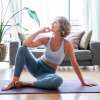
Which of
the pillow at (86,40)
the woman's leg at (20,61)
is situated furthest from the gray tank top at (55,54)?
the pillow at (86,40)

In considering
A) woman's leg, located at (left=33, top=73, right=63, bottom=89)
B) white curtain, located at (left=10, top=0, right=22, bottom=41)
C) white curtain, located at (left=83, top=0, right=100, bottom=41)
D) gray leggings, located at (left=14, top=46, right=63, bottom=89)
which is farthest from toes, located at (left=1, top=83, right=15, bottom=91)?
white curtain, located at (left=83, top=0, right=100, bottom=41)

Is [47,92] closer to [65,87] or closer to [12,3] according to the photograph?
[65,87]

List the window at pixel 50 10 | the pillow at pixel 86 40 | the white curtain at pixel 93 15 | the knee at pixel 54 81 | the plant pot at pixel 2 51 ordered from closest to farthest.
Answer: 1. the knee at pixel 54 81
2. the pillow at pixel 86 40
3. the plant pot at pixel 2 51
4. the white curtain at pixel 93 15
5. the window at pixel 50 10

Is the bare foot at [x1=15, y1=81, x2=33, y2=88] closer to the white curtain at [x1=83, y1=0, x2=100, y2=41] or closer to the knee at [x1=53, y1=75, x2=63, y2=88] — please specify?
the knee at [x1=53, y1=75, x2=63, y2=88]

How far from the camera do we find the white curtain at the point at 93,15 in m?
6.82

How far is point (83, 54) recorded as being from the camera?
5.54 meters

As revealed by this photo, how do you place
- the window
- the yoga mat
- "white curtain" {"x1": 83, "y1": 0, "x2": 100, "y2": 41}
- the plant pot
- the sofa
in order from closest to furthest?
the yoga mat → the sofa → the plant pot → "white curtain" {"x1": 83, "y1": 0, "x2": 100, "y2": 41} → the window

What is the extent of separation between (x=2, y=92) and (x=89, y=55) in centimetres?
261

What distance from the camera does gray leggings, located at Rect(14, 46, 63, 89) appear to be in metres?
3.47

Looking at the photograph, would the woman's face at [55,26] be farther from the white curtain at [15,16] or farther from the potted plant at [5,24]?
the white curtain at [15,16]

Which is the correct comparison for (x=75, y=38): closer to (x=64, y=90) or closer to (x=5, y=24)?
(x=5, y=24)

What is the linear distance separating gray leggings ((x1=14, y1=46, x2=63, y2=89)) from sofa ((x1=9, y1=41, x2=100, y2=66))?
5.85 feet

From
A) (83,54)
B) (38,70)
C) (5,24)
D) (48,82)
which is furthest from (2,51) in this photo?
(48,82)

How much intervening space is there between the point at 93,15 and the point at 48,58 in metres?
3.51
